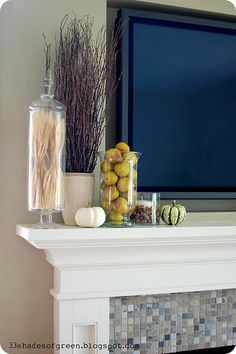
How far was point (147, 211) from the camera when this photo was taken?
1857mm

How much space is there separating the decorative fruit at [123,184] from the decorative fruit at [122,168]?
2cm

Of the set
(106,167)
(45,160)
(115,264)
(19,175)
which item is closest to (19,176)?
(19,175)

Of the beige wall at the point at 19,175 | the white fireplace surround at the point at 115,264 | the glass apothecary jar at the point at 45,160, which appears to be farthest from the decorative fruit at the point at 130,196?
the beige wall at the point at 19,175

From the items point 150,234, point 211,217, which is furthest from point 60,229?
point 211,217

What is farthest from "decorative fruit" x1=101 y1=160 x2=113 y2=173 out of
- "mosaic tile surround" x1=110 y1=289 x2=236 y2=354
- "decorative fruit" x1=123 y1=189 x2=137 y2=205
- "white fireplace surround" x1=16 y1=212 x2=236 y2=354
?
"mosaic tile surround" x1=110 y1=289 x2=236 y2=354

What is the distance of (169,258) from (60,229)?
48 centimetres

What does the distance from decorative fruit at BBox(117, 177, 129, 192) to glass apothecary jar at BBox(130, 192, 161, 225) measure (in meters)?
0.13

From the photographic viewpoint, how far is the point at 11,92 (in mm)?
1830

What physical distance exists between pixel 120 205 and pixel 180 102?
24.8 inches

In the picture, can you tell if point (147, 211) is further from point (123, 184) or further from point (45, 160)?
point (45, 160)

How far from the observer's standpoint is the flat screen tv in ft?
6.68

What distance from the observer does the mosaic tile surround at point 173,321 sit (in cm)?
187

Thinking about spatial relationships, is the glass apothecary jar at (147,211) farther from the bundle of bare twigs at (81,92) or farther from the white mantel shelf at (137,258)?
the bundle of bare twigs at (81,92)

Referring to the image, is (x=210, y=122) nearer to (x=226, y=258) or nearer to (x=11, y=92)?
(x=226, y=258)
